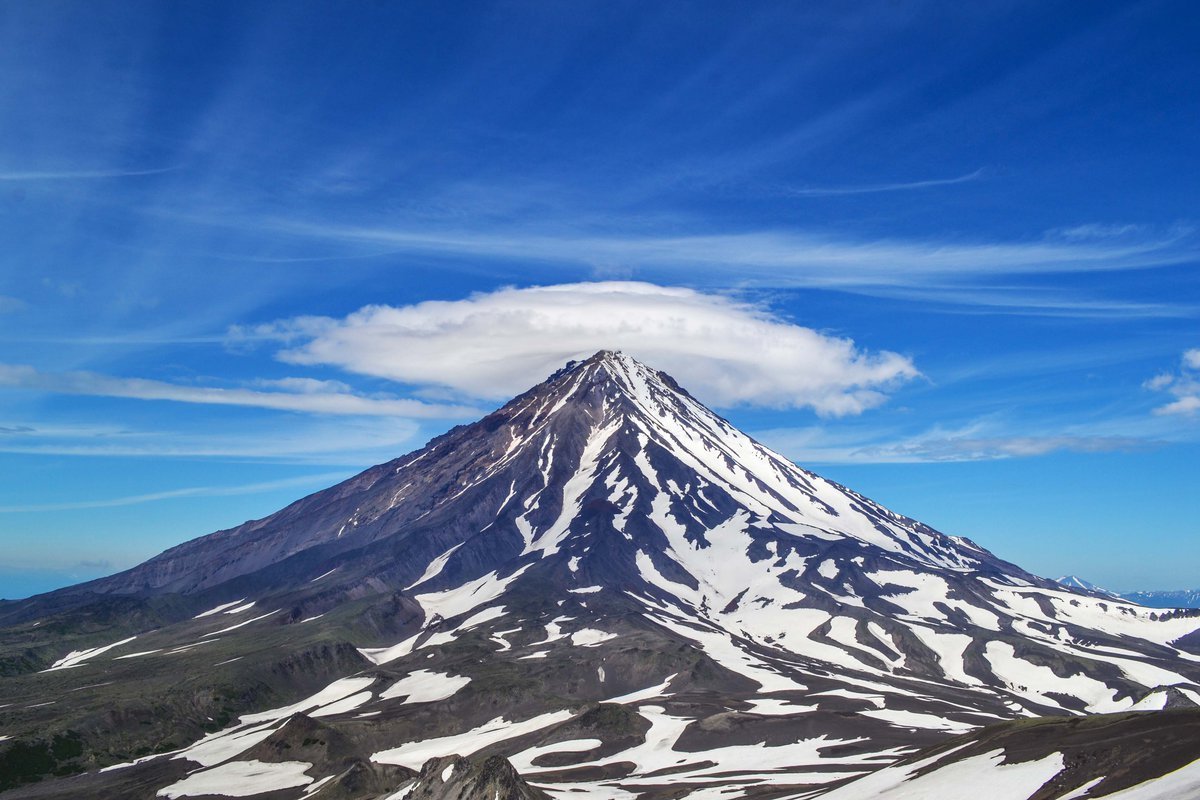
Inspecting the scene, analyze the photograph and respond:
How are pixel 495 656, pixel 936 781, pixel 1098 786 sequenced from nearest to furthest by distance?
pixel 1098 786 < pixel 936 781 < pixel 495 656

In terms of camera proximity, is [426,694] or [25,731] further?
[426,694]

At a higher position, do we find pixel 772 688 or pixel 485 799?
pixel 485 799

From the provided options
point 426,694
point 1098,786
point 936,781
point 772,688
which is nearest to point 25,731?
point 426,694

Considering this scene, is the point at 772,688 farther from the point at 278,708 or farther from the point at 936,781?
the point at 936,781

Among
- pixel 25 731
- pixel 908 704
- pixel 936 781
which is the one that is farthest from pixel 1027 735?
pixel 25 731

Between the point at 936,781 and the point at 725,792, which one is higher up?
the point at 936,781

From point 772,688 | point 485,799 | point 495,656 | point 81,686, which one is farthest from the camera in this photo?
point 495,656

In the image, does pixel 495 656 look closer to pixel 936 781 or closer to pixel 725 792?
pixel 725 792

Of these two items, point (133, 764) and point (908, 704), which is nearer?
point (133, 764)

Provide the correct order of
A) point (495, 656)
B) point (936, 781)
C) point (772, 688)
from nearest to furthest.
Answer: point (936, 781) < point (772, 688) < point (495, 656)
